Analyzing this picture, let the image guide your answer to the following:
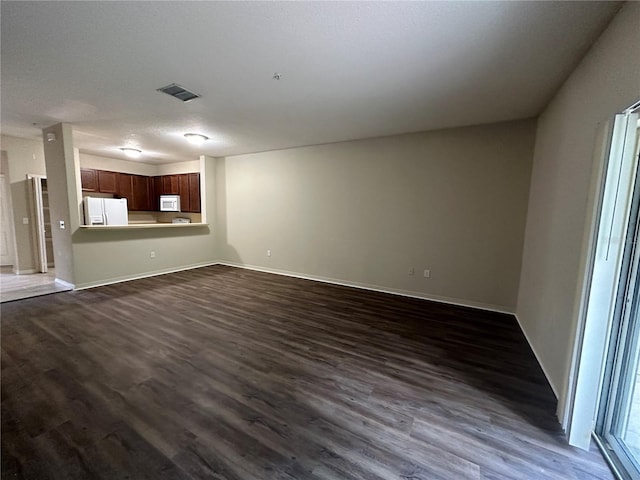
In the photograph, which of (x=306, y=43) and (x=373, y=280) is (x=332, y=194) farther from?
(x=306, y=43)

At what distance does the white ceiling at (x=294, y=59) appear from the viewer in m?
1.64

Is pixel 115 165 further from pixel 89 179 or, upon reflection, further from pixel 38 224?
pixel 38 224

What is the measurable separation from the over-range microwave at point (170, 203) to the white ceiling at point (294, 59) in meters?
3.19

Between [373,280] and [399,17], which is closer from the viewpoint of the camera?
[399,17]

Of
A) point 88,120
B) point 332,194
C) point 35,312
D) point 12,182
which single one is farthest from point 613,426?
point 12,182

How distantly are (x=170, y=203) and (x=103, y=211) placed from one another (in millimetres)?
2127

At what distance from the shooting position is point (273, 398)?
1947mm

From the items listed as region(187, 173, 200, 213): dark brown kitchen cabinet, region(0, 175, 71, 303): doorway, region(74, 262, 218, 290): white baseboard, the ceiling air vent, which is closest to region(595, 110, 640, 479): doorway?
the ceiling air vent

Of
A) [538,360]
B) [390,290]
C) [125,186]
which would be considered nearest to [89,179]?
[125,186]

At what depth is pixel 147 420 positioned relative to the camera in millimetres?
1717

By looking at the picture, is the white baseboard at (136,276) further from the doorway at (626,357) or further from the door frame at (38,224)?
the doorway at (626,357)

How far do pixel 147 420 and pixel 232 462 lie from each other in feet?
2.29

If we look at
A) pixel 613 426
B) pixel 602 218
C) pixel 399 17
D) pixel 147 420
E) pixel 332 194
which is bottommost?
pixel 147 420

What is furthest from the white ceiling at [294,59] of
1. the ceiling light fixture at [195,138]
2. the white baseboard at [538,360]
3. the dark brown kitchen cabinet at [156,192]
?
the dark brown kitchen cabinet at [156,192]
